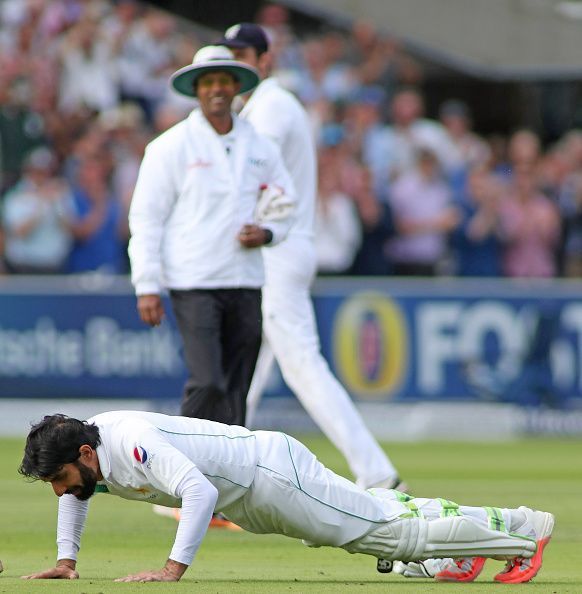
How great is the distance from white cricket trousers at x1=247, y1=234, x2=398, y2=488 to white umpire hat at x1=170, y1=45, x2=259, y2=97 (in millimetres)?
990

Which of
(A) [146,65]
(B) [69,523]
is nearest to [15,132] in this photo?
(A) [146,65]

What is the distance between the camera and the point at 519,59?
2150 centimetres

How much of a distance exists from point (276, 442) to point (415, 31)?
15.6m

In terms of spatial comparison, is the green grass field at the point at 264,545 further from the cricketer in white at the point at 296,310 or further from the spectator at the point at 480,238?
the spectator at the point at 480,238

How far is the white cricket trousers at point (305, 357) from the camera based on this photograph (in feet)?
28.8

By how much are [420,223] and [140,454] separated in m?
10.8

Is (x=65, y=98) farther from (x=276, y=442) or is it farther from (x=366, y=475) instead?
(x=276, y=442)

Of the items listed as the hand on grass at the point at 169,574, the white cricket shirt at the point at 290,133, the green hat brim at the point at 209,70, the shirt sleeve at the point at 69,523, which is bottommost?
the hand on grass at the point at 169,574

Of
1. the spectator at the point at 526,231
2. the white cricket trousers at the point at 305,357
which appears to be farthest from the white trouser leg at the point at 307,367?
the spectator at the point at 526,231

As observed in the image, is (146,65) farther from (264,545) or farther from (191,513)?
(191,513)

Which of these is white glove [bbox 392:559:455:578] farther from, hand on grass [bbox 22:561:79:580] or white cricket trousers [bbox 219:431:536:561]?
hand on grass [bbox 22:561:79:580]

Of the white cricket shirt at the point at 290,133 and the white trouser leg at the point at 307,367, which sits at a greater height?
the white cricket shirt at the point at 290,133

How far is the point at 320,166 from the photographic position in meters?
16.5

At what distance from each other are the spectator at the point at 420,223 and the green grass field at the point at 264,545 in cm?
396
